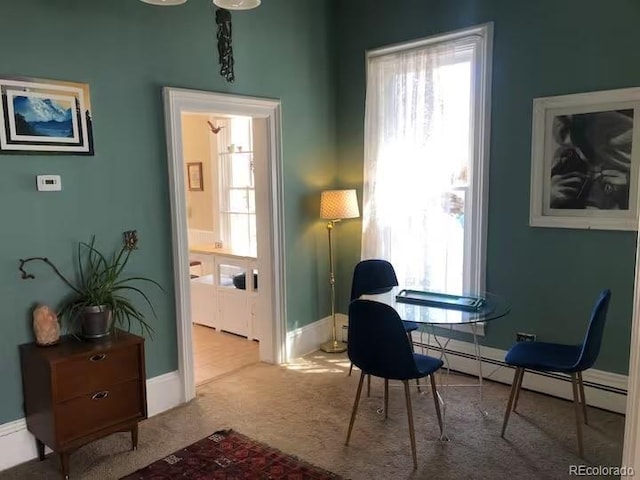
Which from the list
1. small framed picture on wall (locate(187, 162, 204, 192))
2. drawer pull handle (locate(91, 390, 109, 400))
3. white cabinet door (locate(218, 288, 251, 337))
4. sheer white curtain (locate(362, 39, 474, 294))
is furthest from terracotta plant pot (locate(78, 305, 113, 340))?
small framed picture on wall (locate(187, 162, 204, 192))

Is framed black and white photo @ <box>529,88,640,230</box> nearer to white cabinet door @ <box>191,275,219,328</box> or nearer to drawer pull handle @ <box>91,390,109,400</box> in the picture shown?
drawer pull handle @ <box>91,390,109,400</box>

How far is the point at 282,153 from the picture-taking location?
410 centimetres

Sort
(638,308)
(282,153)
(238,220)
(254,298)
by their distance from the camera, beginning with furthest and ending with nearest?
(238,220), (254,298), (282,153), (638,308)

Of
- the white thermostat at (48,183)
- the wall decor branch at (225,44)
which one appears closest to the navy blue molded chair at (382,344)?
the white thermostat at (48,183)

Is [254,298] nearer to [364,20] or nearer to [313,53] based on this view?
[313,53]

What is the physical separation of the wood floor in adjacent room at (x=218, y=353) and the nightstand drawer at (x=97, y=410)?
37.9 inches

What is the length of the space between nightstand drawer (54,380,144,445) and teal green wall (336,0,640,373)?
243 cm

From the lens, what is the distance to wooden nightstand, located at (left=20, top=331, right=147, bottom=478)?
Answer: 8.49 ft

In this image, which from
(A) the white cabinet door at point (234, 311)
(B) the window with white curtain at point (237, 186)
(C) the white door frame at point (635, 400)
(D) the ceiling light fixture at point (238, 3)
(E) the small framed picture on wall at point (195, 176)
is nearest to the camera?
(C) the white door frame at point (635, 400)

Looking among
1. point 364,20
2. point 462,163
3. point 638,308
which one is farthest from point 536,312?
point 364,20

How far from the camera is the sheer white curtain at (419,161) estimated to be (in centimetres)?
380

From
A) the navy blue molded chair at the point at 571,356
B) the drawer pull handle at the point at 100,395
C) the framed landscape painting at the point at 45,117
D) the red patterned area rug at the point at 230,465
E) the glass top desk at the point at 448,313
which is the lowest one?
the red patterned area rug at the point at 230,465

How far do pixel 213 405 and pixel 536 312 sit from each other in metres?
2.25

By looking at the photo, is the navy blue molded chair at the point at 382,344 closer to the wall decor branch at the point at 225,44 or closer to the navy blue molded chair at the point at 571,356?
the navy blue molded chair at the point at 571,356
